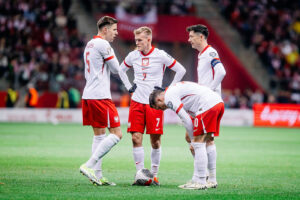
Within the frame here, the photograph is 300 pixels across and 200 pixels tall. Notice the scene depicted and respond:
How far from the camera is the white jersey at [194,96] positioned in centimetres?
859

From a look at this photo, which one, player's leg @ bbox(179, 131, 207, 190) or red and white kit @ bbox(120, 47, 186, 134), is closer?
player's leg @ bbox(179, 131, 207, 190)

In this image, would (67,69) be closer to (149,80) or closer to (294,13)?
(294,13)

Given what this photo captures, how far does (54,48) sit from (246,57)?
487 inches

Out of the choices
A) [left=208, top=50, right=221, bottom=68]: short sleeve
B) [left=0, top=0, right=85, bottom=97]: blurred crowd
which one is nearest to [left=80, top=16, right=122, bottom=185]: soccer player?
[left=208, top=50, right=221, bottom=68]: short sleeve

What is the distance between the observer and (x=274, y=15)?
36688mm

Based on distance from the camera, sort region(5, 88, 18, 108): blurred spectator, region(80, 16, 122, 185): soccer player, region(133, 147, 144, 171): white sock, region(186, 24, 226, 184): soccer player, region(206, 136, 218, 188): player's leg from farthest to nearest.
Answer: region(5, 88, 18, 108): blurred spectator → region(133, 147, 144, 171): white sock → region(186, 24, 226, 184): soccer player → region(80, 16, 122, 185): soccer player → region(206, 136, 218, 188): player's leg

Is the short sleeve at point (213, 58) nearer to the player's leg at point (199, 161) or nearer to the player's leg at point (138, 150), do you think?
the player's leg at point (199, 161)

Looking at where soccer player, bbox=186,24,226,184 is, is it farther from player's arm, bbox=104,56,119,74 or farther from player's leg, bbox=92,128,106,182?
player's leg, bbox=92,128,106,182

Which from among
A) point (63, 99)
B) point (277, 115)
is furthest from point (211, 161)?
point (277, 115)

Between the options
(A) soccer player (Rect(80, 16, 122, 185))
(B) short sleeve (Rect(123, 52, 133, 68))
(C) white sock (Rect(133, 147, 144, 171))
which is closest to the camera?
(A) soccer player (Rect(80, 16, 122, 185))

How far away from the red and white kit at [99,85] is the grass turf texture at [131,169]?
1.12m

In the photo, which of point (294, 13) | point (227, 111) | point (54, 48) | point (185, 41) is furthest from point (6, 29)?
point (294, 13)

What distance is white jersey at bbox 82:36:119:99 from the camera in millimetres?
9391

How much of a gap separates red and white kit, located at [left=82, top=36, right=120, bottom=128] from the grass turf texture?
3.67 feet
